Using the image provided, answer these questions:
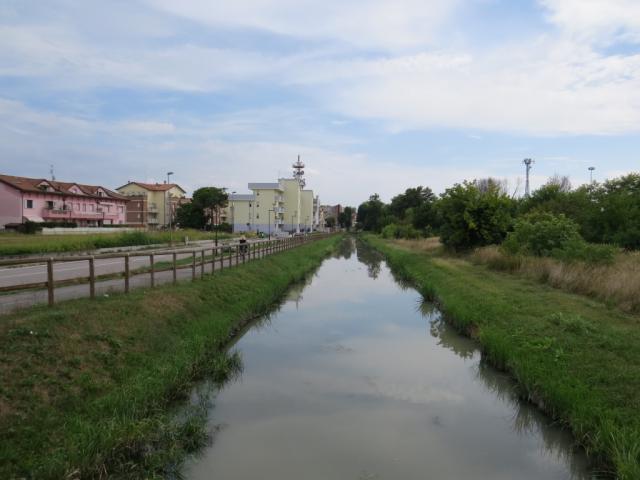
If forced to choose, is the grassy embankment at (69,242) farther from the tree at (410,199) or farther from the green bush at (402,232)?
the tree at (410,199)

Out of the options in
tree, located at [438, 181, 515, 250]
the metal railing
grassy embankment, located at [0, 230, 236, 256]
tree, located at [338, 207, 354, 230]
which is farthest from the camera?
tree, located at [338, 207, 354, 230]

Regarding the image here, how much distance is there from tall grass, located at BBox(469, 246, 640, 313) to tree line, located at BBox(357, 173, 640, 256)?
3.51 ft

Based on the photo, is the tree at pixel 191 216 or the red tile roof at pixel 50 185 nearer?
the red tile roof at pixel 50 185

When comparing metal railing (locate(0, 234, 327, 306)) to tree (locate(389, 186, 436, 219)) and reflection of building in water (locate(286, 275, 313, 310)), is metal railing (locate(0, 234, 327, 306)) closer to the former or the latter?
reflection of building in water (locate(286, 275, 313, 310))

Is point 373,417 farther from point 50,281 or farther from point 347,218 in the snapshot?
point 347,218

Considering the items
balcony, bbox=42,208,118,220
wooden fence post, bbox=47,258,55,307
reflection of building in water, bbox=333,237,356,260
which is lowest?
reflection of building in water, bbox=333,237,356,260

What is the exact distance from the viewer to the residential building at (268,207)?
8700 cm

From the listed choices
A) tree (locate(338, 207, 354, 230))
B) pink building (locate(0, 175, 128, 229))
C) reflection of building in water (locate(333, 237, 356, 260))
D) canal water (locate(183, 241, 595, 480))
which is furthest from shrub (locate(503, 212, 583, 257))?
tree (locate(338, 207, 354, 230))

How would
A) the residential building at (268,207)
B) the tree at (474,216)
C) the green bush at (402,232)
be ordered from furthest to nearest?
the residential building at (268,207) → the green bush at (402,232) → the tree at (474,216)

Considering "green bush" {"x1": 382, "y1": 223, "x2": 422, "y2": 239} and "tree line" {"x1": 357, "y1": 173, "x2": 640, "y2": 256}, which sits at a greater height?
"tree line" {"x1": 357, "y1": 173, "x2": 640, "y2": 256}

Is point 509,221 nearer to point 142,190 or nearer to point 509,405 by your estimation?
point 509,405

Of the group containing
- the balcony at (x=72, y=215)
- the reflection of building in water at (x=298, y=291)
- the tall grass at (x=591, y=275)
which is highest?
the balcony at (x=72, y=215)

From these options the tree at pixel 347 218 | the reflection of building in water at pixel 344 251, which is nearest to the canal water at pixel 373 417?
the reflection of building in water at pixel 344 251

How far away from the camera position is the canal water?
19.3 feet
